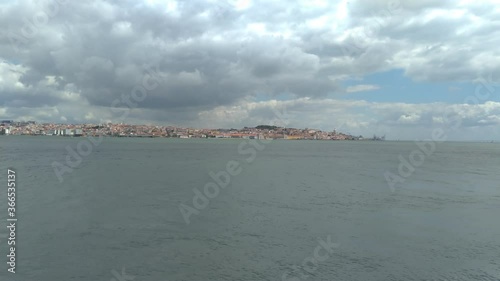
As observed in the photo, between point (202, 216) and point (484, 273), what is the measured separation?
20731 mm

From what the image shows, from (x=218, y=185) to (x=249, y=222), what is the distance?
22.3m

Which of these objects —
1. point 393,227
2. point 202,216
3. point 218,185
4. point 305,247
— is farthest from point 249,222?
point 218,185

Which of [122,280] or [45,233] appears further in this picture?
[45,233]

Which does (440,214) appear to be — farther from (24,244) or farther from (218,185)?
(24,244)

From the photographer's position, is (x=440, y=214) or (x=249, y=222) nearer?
(x=249, y=222)

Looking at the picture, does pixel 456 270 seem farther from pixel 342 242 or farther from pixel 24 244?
pixel 24 244

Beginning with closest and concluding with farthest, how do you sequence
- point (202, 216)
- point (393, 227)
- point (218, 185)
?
point (393, 227) < point (202, 216) < point (218, 185)

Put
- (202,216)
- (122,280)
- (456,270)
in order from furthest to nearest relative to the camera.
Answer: (202,216)
(456,270)
(122,280)

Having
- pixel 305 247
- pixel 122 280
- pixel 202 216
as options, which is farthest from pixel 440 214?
pixel 122 280

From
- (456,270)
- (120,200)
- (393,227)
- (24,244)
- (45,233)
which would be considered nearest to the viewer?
(456,270)

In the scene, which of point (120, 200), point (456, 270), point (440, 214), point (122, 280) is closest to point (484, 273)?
point (456, 270)

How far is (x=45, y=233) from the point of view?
88.7 feet

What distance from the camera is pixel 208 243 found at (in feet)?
84.3

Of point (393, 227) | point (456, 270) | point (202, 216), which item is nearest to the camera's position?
point (456, 270)
